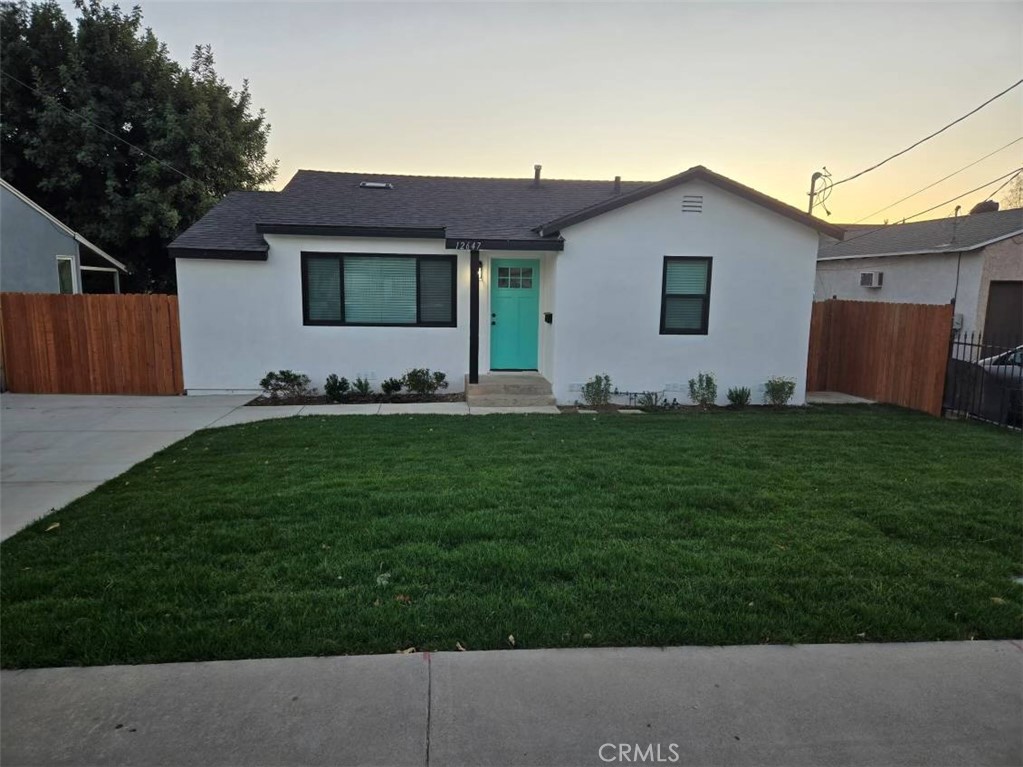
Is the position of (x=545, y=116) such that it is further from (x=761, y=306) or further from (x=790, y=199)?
(x=790, y=199)

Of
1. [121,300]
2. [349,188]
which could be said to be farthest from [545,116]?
[121,300]

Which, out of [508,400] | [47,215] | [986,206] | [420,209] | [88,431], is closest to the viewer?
[88,431]

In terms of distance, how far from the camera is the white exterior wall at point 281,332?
35.9 feet

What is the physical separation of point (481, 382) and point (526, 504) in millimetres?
5973

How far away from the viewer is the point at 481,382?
10859 mm

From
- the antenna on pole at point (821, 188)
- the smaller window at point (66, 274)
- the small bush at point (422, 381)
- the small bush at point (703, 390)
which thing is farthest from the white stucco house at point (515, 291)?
the antenna on pole at point (821, 188)

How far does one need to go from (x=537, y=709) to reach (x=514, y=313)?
9622 millimetres

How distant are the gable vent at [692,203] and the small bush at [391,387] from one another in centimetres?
579

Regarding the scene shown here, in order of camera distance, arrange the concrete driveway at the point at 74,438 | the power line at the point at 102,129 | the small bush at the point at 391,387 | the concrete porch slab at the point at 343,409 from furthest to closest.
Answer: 1. the power line at the point at 102,129
2. the small bush at the point at 391,387
3. the concrete porch slab at the point at 343,409
4. the concrete driveway at the point at 74,438

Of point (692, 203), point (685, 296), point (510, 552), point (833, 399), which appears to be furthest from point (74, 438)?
point (833, 399)

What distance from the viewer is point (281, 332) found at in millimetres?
11125

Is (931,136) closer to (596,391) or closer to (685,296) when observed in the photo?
(685,296)

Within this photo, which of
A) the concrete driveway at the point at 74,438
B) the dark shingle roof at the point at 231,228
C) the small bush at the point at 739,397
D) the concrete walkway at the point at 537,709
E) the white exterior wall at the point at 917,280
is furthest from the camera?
the white exterior wall at the point at 917,280

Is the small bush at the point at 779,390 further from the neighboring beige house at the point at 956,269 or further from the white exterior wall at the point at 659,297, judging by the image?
the neighboring beige house at the point at 956,269
